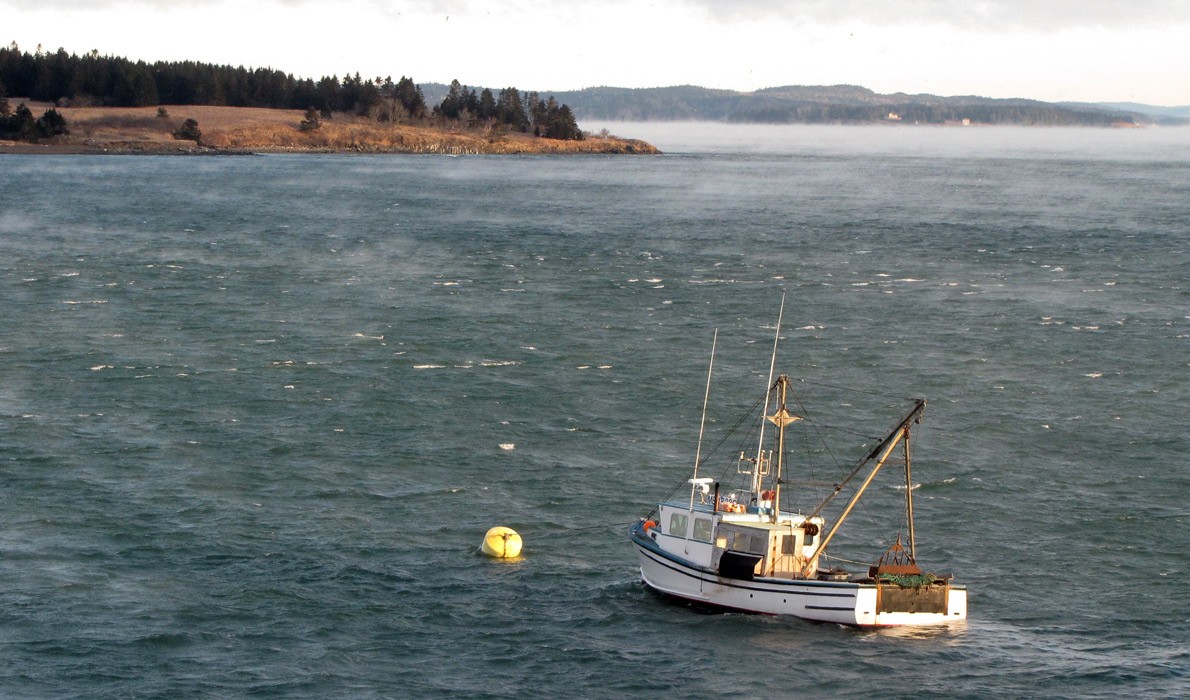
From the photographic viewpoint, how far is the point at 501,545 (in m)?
46.8

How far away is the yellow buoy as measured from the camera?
4681 cm

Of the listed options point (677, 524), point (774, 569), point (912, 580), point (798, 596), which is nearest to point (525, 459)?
point (677, 524)

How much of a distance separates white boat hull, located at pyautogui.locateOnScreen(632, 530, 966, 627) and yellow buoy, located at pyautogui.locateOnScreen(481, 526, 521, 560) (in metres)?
5.64

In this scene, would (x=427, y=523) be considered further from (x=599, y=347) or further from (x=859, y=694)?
(x=599, y=347)

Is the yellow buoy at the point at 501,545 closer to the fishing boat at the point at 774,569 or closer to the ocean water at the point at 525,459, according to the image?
the ocean water at the point at 525,459

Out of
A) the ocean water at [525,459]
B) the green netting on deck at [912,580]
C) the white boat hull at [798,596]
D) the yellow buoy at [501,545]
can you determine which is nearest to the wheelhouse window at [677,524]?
the white boat hull at [798,596]

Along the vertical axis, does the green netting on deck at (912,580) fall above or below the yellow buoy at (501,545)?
above

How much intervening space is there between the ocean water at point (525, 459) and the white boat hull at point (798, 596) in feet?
1.73

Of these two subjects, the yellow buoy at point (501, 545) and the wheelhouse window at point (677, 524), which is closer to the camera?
the wheelhouse window at point (677, 524)

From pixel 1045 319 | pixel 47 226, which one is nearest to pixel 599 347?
pixel 1045 319

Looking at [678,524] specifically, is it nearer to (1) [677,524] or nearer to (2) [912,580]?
(1) [677,524]

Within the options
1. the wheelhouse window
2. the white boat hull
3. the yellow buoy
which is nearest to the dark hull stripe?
the white boat hull

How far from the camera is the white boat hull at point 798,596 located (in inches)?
1618

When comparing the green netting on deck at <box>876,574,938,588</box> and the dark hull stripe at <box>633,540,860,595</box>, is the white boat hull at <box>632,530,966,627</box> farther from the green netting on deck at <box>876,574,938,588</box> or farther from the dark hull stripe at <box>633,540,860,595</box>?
the green netting on deck at <box>876,574,938,588</box>
